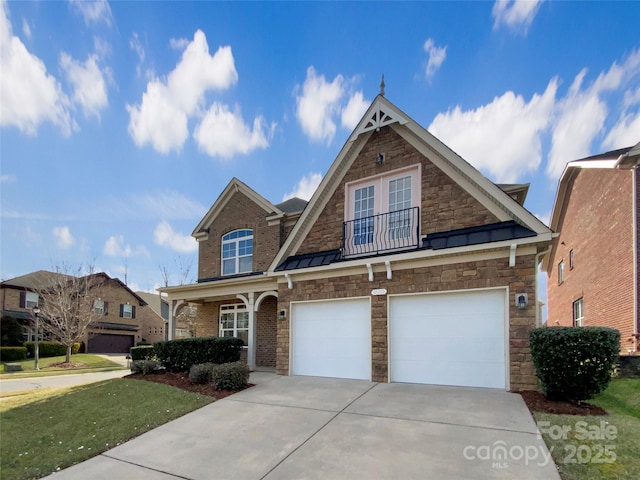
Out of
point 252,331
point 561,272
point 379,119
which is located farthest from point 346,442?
point 561,272

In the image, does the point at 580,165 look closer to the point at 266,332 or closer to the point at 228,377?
the point at 266,332

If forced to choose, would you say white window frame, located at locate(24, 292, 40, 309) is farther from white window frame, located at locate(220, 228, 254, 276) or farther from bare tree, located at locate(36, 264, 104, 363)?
white window frame, located at locate(220, 228, 254, 276)

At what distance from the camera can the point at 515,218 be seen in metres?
8.45

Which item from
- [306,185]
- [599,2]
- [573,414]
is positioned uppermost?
[599,2]

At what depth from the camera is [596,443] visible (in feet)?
15.4

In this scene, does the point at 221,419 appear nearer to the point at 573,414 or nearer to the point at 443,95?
the point at 573,414

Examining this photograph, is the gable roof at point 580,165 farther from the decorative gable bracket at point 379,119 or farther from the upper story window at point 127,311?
the upper story window at point 127,311

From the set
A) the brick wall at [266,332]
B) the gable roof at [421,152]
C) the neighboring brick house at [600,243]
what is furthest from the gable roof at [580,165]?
the brick wall at [266,332]

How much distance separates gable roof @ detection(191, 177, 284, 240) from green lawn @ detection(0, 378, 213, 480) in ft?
24.4

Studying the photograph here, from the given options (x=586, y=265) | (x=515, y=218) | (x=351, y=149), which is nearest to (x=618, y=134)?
(x=586, y=265)

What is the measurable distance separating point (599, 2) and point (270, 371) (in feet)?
47.2

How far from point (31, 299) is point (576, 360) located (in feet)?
126

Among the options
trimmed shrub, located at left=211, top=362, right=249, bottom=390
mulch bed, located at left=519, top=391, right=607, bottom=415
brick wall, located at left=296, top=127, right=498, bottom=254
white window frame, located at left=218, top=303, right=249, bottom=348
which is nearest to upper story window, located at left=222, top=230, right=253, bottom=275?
white window frame, located at left=218, top=303, right=249, bottom=348

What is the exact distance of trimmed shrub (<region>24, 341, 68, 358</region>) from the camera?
27.3 meters
